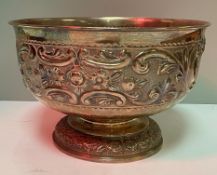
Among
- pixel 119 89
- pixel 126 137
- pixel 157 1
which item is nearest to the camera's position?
pixel 119 89

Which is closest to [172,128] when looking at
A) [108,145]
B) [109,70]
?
[108,145]

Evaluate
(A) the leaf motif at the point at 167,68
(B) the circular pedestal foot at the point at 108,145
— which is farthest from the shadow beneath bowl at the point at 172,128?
(A) the leaf motif at the point at 167,68

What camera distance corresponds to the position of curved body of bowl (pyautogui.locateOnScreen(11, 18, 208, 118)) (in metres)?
0.50

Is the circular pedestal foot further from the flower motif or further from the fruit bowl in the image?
the flower motif

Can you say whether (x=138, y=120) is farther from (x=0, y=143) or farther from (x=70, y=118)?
(x=0, y=143)

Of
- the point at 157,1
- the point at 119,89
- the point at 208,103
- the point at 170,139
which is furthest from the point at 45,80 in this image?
the point at 208,103

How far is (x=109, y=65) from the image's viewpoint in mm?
501

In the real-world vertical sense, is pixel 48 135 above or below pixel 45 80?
below

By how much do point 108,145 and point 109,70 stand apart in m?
0.15

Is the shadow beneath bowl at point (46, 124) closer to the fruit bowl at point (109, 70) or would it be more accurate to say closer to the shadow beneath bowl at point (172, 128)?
the fruit bowl at point (109, 70)

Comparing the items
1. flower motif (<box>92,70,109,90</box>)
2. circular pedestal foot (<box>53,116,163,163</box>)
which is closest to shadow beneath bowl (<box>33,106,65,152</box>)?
circular pedestal foot (<box>53,116,163,163</box>)

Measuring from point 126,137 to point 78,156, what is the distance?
0.28 feet

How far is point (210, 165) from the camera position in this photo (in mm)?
587

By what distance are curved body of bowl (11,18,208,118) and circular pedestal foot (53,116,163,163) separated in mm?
70
